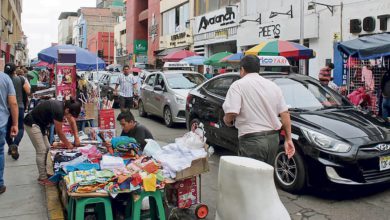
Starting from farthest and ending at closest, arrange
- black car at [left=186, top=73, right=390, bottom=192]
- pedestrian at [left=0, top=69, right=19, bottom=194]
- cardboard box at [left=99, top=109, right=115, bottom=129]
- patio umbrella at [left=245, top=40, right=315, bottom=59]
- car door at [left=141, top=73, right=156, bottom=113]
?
1. car door at [left=141, top=73, right=156, bottom=113]
2. patio umbrella at [left=245, top=40, right=315, bottom=59]
3. cardboard box at [left=99, top=109, right=115, bottom=129]
4. pedestrian at [left=0, top=69, right=19, bottom=194]
5. black car at [left=186, top=73, right=390, bottom=192]

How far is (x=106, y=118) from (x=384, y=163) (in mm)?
4968

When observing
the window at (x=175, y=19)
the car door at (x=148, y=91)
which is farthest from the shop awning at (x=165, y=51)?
the car door at (x=148, y=91)

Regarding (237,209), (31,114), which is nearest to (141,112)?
(31,114)

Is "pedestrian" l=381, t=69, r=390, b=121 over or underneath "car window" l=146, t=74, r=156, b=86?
underneath

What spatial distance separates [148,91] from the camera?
42.8 feet

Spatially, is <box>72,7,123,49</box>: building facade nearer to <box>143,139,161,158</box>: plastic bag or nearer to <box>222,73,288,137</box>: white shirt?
<box>143,139,161,158</box>: plastic bag

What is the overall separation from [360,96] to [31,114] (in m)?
7.41

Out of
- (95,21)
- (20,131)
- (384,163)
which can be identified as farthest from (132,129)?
(95,21)

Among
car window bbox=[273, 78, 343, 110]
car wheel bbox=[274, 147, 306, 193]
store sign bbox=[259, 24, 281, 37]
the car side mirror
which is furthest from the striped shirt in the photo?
store sign bbox=[259, 24, 281, 37]

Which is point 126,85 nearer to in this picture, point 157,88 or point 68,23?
point 157,88

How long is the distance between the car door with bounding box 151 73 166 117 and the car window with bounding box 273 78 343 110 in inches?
223

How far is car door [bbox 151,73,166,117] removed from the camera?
38.7 ft

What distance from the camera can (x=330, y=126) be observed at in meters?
5.34

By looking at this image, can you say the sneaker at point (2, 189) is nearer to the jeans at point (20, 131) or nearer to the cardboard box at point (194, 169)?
the jeans at point (20, 131)
